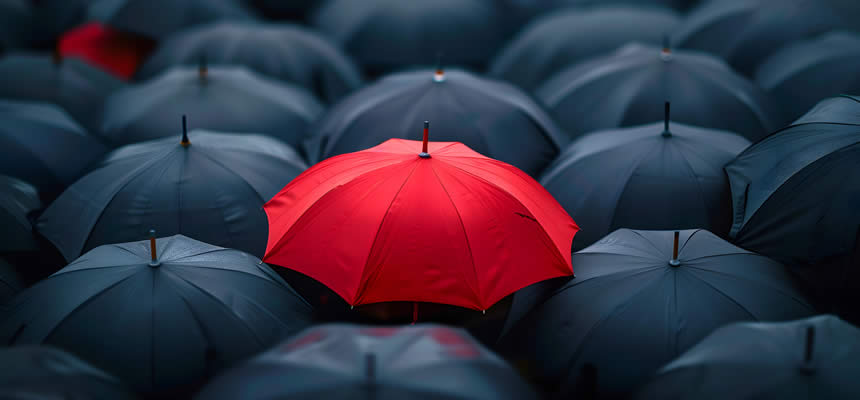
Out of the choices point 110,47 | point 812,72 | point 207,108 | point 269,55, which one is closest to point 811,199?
point 812,72

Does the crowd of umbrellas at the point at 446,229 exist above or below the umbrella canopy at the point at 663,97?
below

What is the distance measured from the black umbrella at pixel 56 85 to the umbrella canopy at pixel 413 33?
288cm

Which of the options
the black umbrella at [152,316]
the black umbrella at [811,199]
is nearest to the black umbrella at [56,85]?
the black umbrella at [152,316]

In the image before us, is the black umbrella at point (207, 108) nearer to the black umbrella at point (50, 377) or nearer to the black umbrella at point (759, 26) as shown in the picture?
the black umbrella at point (50, 377)

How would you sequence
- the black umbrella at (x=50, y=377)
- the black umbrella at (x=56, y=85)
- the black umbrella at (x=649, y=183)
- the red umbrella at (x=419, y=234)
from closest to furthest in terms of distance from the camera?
the black umbrella at (x=50, y=377) → the red umbrella at (x=419, y=234) → the black umbrella at (x=649, y=183) → the black umbrella at (x=56, y=85)

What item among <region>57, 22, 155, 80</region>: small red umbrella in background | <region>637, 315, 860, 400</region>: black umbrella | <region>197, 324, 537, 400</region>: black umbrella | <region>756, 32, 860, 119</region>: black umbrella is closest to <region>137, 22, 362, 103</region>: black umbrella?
<region>57, 22, 155, 80</region>: small red umbrella in background

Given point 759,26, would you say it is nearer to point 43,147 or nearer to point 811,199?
point 811,199

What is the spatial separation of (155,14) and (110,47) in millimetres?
715

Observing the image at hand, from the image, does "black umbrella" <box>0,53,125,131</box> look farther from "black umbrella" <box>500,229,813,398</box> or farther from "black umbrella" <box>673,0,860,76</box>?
"black umbrella" <box>673,0,860,76</box>

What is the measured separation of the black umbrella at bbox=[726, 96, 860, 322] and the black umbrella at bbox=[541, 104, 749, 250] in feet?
0.72

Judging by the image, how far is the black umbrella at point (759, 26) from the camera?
25.3ft

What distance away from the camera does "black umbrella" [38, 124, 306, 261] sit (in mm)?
4848

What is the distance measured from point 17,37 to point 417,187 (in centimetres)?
779

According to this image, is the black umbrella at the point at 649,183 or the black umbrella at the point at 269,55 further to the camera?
→ the black umbrella at the point at 269,55
